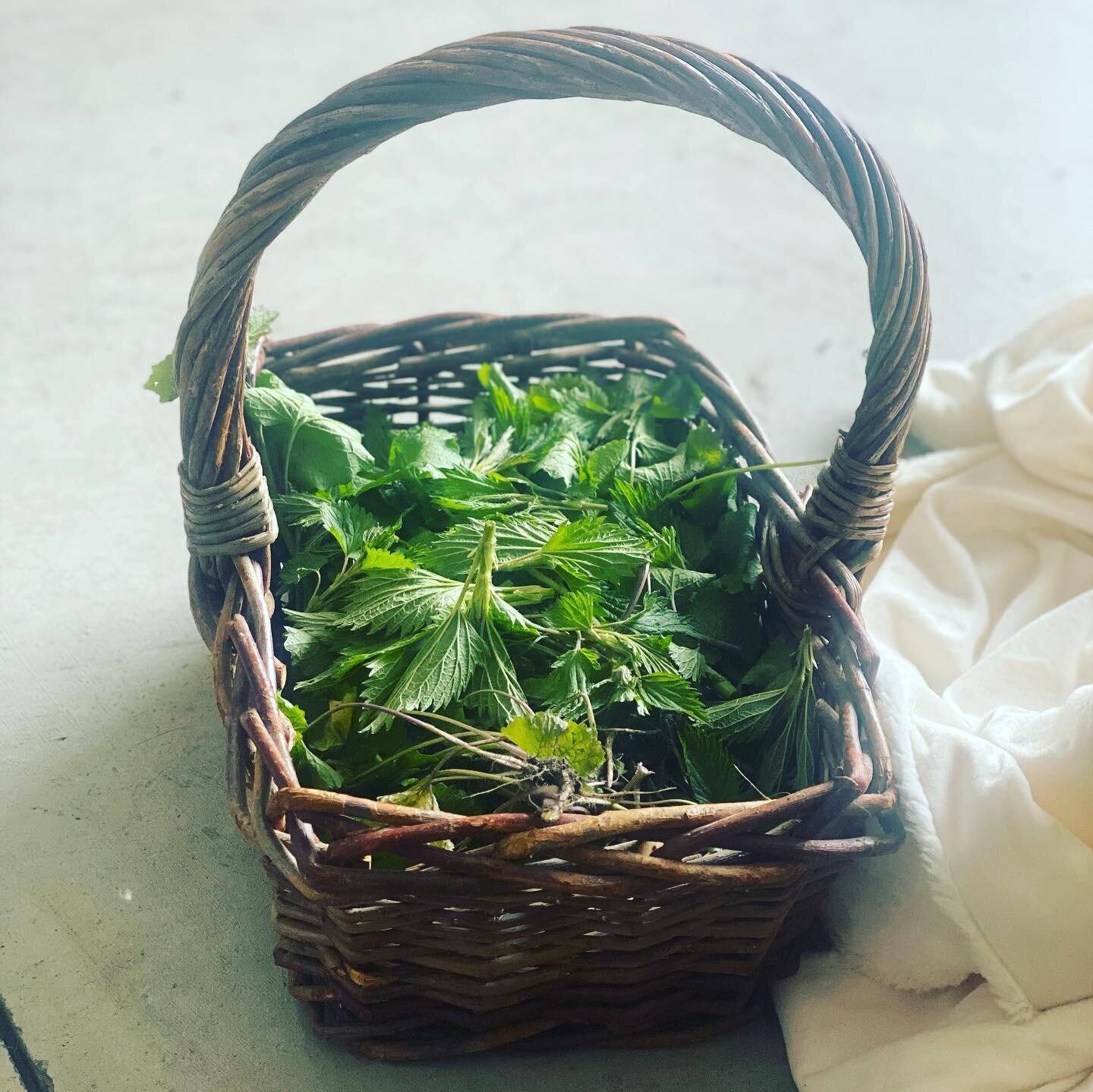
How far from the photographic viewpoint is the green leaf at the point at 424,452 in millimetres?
825

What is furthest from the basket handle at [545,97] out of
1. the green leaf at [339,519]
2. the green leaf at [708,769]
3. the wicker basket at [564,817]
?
the green leaf at [708,769]

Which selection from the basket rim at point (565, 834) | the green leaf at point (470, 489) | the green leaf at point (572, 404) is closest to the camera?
the basket rim at point (565, 834)

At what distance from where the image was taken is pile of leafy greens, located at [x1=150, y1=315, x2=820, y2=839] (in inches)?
26.7

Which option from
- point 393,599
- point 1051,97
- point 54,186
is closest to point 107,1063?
point 393,599

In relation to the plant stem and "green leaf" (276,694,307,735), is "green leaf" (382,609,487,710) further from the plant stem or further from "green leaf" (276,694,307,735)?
the plant stem

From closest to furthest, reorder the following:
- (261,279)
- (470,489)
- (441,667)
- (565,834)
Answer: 1. (565,834)
2. (441,667)
3. (470,489)
4. (261,279)

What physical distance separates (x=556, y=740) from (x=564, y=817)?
0.04 meters

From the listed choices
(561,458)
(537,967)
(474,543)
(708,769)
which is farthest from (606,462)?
(537,967)

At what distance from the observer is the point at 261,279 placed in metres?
1.38

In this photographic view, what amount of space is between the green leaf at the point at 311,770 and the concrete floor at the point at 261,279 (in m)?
0.19

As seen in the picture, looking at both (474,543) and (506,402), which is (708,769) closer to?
(474,543)

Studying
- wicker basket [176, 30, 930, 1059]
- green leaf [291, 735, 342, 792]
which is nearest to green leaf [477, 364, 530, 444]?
wicker basket [176, 30, 930, 1059]

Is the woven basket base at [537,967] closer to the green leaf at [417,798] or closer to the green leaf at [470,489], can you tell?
the green leaf at [417,798]

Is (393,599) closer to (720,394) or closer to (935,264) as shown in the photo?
(720,394)
